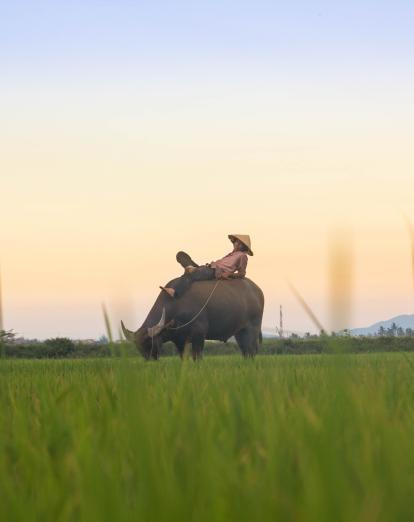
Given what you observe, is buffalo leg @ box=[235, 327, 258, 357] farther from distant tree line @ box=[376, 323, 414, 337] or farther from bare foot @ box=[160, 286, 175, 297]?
distant tree line @ box=[376, 323, 414, 337]

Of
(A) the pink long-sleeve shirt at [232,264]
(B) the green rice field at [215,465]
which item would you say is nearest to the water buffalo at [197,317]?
(A) the pink long-sleeve shirt at [232,264]

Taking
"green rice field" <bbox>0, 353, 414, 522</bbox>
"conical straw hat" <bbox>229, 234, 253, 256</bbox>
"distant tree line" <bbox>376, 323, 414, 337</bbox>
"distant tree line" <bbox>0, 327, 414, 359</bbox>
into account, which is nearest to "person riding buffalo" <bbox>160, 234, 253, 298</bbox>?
"conical straw hat" <bbox>229, 234, 253, 256</bbox>

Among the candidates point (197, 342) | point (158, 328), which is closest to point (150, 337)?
point (158, 328)

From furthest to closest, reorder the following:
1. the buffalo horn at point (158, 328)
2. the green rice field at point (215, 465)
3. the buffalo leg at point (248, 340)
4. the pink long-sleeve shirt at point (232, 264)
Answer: the buffalo leg at point (248, 340) → the pink long-sleeve shirt at point (232, 264) → the buffalo horn at point (158, 328) → the green rice field at point (215, 465)

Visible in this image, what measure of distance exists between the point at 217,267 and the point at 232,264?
0.85 feet

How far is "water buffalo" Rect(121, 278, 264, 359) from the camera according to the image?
11977 millimetres

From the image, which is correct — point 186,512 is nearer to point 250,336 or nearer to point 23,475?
point 23,475

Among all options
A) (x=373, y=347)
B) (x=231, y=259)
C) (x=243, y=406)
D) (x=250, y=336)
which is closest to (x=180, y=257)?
(x=231, y=259)

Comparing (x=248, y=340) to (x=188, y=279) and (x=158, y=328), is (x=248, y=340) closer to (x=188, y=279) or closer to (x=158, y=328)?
(x=188, y=279)

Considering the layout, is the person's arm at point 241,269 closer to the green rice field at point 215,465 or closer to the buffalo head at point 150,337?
the buffalo head at point 150,337

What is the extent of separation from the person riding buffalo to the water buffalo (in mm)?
132

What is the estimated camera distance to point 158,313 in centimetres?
1217

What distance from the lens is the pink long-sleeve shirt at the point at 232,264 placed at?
12.3 meters

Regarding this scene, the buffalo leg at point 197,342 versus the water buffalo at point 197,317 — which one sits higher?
the water buffalo at point 197,317
